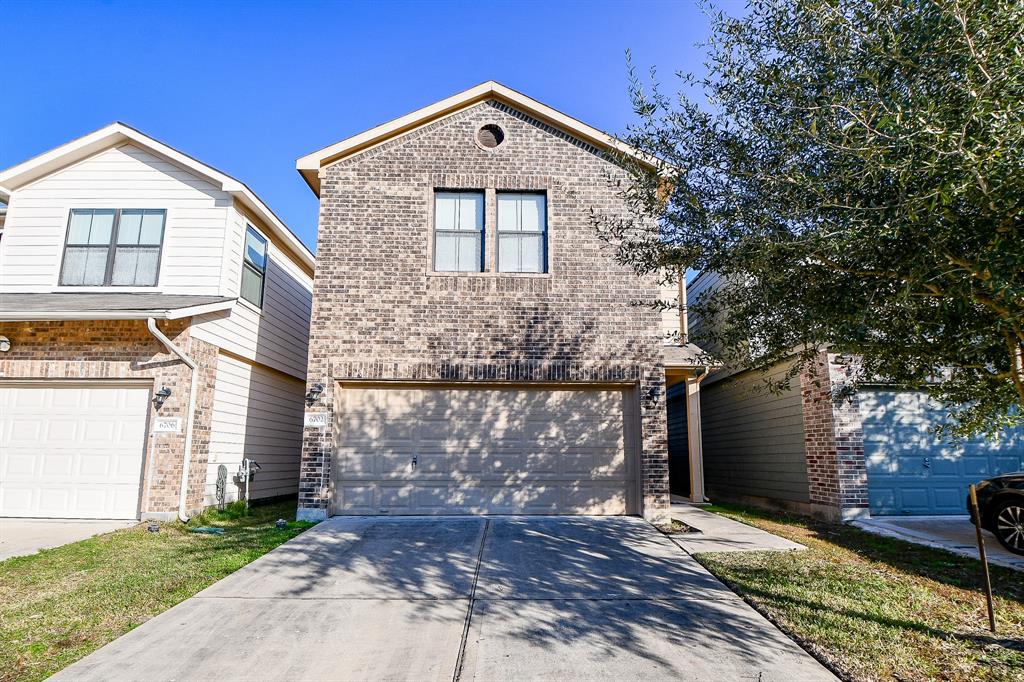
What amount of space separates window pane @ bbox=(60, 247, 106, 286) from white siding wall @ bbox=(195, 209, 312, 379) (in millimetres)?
2218

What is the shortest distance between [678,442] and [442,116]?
981 cm

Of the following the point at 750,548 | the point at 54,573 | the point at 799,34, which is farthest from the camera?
the point at 750,548

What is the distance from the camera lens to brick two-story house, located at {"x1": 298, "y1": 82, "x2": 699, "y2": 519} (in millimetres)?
9734

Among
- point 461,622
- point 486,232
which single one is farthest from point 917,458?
point 461,622

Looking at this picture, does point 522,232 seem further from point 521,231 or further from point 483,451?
point 483,451

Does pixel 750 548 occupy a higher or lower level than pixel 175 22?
lower

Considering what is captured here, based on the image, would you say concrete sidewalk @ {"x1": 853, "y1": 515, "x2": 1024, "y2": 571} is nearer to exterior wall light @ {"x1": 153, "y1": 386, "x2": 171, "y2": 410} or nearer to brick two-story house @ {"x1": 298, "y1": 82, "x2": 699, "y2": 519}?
brick two-story house @ {"x1": 298, "y1": 82, "x2": 699, "y2": 519}

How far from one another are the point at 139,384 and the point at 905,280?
10538mm

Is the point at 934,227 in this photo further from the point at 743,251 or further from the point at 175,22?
the point at 175,22

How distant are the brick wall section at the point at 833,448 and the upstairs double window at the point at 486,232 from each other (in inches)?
203

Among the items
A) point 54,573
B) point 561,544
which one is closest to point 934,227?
point 561,544

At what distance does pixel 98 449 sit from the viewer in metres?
9.65

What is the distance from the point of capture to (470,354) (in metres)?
9.83

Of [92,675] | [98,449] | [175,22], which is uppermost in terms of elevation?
[175,22]
